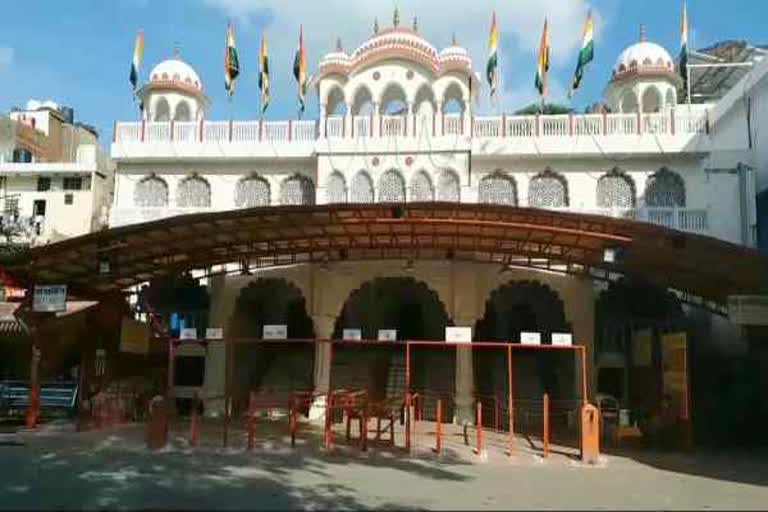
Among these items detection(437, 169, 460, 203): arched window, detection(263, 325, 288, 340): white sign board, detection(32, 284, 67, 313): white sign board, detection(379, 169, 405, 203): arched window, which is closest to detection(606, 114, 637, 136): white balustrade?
detection(437, 169, 460, 203): arched window

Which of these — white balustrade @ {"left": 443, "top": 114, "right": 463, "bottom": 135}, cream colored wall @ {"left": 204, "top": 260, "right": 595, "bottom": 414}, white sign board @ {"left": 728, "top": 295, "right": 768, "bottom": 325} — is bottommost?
white sign board @ {"left": 728, "top": 295, "right": 768, "bottom": 325}

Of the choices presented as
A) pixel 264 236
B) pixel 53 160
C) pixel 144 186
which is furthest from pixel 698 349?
pixel 53 160

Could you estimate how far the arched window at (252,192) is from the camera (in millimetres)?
25281

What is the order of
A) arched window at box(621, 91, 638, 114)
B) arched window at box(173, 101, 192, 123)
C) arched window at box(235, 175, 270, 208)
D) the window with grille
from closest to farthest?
arched window at box(235, 175, 270, 208) → arched window at box(621, 91, 638, 114) → arched window at box(173, 101, 192, 123) → the window with grille

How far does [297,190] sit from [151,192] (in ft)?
15.7

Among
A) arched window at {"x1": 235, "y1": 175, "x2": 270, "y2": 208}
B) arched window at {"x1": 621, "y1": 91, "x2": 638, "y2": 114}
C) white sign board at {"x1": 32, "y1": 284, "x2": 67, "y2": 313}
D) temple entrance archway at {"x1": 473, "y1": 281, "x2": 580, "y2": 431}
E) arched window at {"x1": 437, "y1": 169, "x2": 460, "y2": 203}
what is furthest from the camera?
arched window at {"x1": 621, "y1": 91, "x2": 638, "y2": 114}

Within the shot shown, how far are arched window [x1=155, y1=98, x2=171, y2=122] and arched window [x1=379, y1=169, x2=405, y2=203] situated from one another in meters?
8.96

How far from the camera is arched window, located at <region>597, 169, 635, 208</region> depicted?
77.9 feet

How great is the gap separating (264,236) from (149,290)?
21.1ft

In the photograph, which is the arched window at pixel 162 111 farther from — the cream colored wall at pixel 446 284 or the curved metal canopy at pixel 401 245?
the curved metal canopy at pixel 401 245

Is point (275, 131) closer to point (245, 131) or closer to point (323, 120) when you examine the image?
point (245, 131)

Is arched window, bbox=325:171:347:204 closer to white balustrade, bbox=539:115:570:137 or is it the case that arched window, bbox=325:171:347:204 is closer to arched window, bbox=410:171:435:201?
arched window, bbox=410:171:435:201

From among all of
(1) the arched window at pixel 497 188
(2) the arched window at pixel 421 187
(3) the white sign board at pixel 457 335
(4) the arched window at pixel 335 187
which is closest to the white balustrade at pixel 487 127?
(1) the arched window at pixel 497 188

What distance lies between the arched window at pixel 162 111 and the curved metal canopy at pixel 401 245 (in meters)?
10.0
